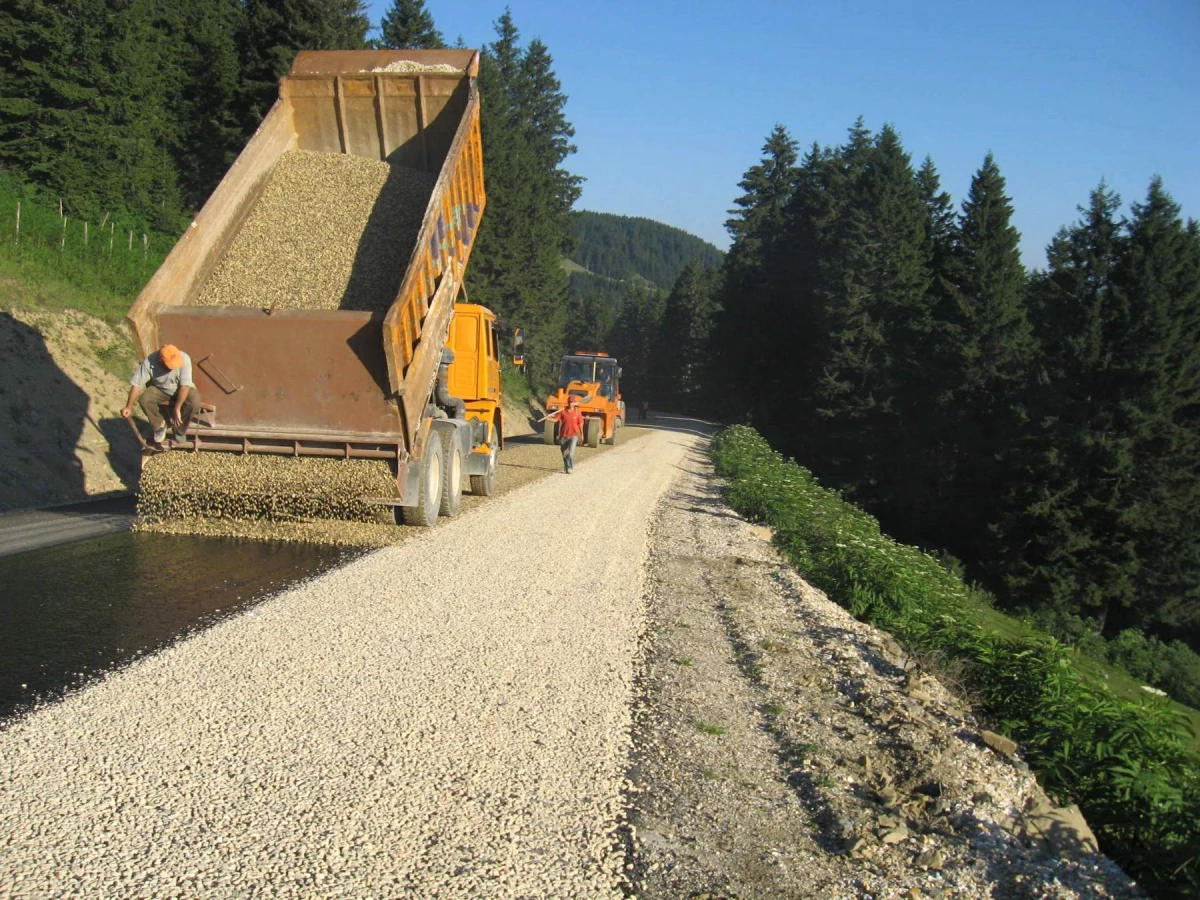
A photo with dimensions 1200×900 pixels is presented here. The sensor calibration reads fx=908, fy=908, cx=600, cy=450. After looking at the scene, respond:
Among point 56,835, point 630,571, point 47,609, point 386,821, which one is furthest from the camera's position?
point 630,571

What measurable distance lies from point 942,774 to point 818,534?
25.8ft

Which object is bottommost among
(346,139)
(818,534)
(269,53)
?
(818,534)

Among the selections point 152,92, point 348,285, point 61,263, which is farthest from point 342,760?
point 152,92

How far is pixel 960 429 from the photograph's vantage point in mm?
32500

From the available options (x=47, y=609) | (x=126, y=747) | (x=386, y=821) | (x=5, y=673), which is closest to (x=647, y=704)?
(x=386, y=821)

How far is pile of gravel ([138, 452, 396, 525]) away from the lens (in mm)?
9195

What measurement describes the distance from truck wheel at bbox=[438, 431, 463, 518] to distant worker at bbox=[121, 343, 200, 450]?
304 centimetres

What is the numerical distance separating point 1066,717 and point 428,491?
7.07m

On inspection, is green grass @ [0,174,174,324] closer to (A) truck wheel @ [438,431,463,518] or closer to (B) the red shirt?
(B) the red shirt

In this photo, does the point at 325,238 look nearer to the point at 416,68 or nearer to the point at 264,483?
the point at 416,68

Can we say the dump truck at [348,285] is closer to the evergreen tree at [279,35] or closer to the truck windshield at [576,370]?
the truck windshield at [576,370]

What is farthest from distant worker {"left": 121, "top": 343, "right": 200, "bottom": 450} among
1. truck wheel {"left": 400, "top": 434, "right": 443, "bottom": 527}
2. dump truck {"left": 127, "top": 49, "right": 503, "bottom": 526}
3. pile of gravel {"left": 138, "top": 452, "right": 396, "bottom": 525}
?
truck wheel {"left": 400, "top": 434, "right": 443, "bottom": 527}

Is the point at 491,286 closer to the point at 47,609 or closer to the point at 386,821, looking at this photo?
the point at 47,609

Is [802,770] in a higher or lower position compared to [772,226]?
lower
